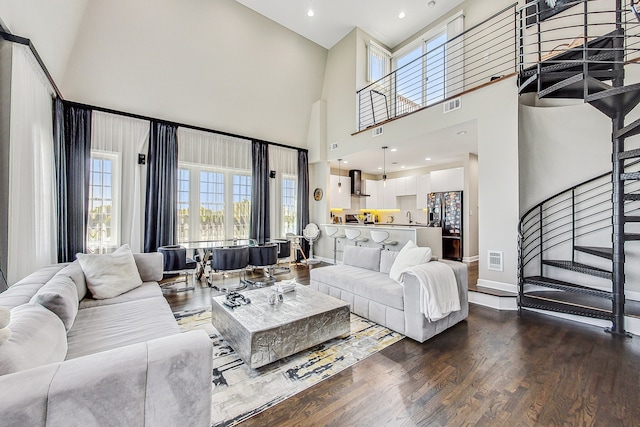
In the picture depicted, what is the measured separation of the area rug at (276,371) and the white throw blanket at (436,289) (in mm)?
482

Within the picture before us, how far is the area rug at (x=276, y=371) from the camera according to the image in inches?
70.2

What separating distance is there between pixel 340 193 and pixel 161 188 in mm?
4571

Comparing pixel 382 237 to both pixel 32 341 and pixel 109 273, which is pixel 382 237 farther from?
pixel 32 341

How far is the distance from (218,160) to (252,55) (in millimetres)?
2329

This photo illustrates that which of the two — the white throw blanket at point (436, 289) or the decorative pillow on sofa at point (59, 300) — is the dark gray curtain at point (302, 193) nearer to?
Result: the white throw blanket at point (436, 289)

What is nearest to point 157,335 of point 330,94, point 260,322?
point 260,322

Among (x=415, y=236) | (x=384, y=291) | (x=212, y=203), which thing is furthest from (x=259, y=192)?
(x=384, y=291)

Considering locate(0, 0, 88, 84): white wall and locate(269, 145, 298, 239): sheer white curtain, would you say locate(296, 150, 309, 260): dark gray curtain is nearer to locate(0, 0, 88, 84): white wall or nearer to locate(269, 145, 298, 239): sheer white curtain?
locate(269, 145, 298, 239): sheer white curtain

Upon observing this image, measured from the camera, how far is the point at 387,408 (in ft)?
5.77

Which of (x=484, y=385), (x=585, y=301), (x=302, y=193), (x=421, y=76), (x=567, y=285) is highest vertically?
(x=421, y=76)

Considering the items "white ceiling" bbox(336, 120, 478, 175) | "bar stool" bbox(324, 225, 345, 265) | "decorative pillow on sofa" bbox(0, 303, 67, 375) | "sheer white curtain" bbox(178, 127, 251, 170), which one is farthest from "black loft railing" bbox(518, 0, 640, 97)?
"sheer white curtain" bbox(178, 127, 251, 170)

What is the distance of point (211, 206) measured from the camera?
5.93 metres

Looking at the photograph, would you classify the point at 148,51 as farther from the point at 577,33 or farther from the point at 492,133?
the point at 577,33

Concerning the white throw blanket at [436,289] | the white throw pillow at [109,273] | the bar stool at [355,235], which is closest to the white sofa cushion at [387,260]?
the white throw blanket at [436,289]
